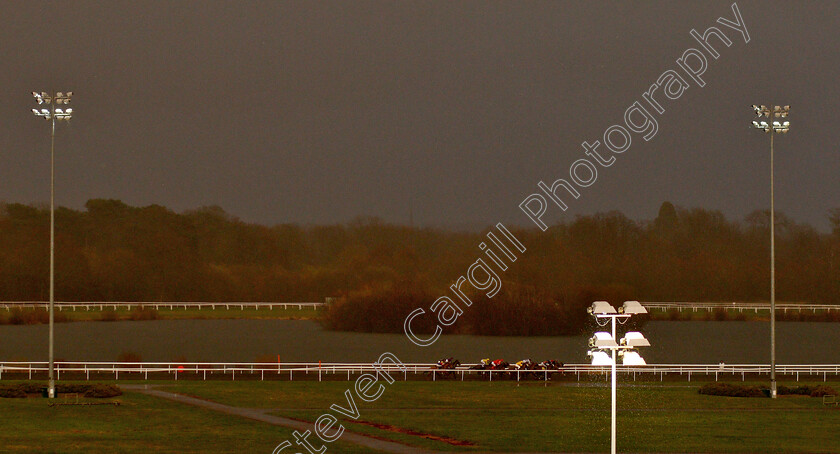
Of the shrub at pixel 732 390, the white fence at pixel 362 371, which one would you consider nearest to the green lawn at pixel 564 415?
the shrub at pixel 732 390

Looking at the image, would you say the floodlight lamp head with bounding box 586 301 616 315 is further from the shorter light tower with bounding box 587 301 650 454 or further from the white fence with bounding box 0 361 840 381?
the white fence with bounding box 0 361 840 381

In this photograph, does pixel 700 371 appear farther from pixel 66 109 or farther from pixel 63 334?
pixel 63 334

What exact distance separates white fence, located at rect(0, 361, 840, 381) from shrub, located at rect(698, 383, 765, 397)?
310 inches

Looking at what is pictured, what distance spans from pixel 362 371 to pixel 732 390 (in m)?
18.6

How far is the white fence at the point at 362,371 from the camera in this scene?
49.2 meters

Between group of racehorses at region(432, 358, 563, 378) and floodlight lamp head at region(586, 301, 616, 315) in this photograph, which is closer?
floodlight lamp head at region(586, 301, 616, 315)

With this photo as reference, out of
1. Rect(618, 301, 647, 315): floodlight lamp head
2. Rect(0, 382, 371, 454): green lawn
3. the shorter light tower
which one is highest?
Rect(618, 301, 647, 315): floodlight lamp head

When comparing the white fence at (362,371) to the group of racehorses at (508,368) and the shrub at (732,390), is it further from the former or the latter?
A: the shrub at (732,390)


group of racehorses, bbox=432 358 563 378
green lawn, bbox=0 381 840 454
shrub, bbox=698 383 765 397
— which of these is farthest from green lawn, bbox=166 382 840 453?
group of racehorses, bbox=432 358 563 378

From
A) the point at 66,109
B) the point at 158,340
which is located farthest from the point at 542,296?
the point at 66,109

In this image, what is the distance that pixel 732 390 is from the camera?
41.1 m

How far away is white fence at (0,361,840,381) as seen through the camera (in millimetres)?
49188

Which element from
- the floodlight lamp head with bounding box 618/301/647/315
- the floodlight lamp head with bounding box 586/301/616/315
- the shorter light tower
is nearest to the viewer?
the shorter light tower

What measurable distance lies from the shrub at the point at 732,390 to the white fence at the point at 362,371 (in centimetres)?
788
